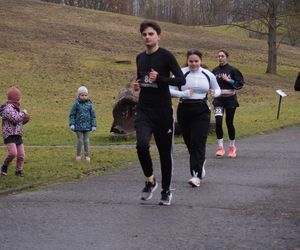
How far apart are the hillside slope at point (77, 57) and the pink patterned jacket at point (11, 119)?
6.16 m

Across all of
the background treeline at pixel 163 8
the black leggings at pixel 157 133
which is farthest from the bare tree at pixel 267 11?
the black leggings at pixel 157 133

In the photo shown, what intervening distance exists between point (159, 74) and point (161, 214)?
5.02 ft

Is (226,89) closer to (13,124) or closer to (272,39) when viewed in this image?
(13,124)

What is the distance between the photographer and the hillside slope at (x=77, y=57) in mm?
24975

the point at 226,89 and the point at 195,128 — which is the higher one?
the point at 226,89

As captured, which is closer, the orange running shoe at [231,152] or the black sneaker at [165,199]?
the black sneaker at [165,199]

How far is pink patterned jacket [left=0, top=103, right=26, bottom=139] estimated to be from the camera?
32.3 feet

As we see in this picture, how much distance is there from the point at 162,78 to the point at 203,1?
71.4 metres

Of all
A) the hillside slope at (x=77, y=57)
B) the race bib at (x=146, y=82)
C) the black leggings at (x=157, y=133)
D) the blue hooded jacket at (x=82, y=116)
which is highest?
the race bib at (x=146, y=82)

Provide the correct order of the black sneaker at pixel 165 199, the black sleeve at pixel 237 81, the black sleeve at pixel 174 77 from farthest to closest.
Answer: the black sleeve at pixel 237 81 < the black sneaker at pixel 165 199 < the black sleeve at pixel 174 77

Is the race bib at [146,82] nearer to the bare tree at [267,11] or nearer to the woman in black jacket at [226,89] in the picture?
the woman in black jacket at [226,89]

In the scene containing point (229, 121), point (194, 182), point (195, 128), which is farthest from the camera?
point (229, 121)

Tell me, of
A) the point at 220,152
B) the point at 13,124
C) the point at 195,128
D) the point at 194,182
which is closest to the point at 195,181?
the point at 194,182

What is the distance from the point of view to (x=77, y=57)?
37875mm
